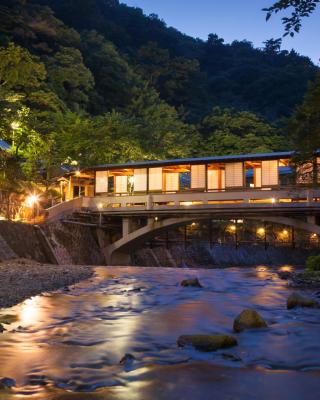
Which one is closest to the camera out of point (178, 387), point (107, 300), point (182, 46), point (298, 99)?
point (178, 387)

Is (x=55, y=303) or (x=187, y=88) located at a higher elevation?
(x=187, y=88)

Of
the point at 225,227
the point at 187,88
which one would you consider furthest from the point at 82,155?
the point at 187,88

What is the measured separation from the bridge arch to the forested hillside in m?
7.86

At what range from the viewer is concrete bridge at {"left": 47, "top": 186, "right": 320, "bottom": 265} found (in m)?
28.6

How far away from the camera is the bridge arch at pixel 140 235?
29.8m

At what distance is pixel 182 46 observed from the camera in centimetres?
10750

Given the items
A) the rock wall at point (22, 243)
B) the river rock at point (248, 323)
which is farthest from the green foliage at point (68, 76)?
the river rock at point (248, 323)

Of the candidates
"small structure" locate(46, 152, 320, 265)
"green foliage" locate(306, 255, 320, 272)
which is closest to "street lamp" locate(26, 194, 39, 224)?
"small structure" locate(46, 152, 320, 265)

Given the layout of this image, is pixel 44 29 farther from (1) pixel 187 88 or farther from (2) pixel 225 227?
(2) pixel 225 227

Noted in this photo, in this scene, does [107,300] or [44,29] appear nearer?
[107,300]

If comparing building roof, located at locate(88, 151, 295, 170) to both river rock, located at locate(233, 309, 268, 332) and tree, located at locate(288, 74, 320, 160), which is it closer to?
tree, located at locate(288, 74, 320, 160)

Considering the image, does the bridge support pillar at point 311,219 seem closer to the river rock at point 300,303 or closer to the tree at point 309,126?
the tree at point 309,126

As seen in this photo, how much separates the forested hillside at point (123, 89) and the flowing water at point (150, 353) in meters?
5.96

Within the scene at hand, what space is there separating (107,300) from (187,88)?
234 ft
